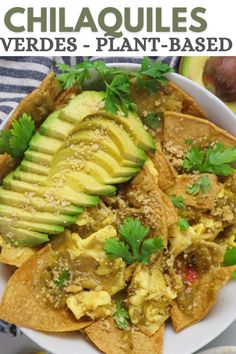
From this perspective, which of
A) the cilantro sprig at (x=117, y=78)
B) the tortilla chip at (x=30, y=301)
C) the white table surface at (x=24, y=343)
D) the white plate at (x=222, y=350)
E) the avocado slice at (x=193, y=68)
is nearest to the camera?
the tortilla chip at (x=30, y=301)

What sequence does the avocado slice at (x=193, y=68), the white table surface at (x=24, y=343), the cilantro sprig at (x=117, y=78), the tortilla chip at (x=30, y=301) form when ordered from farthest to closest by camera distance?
the avocado slice at (x=193, y=68) < the white table surface at (x=24, y=343) < the cilantro sprig at (x=117, y=78) < the tortilla chip at (x=30, y=301)

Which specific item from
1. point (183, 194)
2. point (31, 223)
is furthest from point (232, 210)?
point (31, 223)

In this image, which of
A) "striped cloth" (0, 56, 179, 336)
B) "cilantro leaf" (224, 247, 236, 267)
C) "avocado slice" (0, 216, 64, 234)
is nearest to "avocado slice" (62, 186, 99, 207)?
"avocado slice" (0, 216, 64, 234)

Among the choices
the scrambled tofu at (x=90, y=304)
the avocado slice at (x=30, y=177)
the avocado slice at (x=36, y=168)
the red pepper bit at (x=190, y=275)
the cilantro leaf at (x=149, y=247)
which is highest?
the avocado slice at (x=36, y=168)

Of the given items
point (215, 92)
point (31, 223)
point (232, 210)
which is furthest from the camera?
point (215, 92)

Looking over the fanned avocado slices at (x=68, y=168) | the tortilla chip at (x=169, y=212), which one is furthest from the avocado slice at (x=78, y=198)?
the tortilla chip at (x=169, y=212)

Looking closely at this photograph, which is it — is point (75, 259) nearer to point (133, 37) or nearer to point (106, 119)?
point (106, 119)

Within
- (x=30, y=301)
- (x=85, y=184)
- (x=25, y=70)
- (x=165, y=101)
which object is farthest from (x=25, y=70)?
(x=30, y=301)

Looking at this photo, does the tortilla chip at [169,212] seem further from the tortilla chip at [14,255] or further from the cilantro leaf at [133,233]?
the tortilla chip at [14,255]
